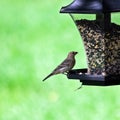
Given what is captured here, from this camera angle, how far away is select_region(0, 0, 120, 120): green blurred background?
9.59 metres

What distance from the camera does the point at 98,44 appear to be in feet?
20.9

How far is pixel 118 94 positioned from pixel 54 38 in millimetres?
3822

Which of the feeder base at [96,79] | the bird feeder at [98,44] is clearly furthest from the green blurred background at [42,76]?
the feeder base at [96,79]

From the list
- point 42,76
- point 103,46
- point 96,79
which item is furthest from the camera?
point 42,76

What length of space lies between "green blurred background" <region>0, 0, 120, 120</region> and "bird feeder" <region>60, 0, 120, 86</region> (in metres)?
0.12

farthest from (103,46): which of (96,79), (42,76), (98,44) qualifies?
(42,76)

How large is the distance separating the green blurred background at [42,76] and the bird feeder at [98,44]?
0.39 ft

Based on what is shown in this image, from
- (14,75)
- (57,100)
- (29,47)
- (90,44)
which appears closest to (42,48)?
(29,47)

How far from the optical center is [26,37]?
47.1 ft

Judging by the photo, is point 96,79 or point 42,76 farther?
point 42,76

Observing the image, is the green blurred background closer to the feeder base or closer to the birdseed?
the birdseed

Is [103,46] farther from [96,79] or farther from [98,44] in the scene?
[96,79]

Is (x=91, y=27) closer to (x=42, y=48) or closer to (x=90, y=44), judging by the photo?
(x=90, y=44)

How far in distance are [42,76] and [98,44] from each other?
4991mm
